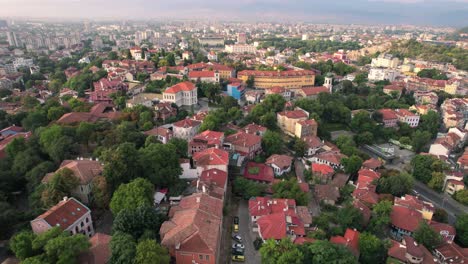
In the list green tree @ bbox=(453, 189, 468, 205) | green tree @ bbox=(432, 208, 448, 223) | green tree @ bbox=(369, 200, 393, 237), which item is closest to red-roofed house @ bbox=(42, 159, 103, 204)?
green tree @ bbox=(369, 200, 393, 237)

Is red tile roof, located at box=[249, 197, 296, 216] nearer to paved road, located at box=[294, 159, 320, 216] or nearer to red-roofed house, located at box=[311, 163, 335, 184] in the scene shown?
paved road, located at box=[294, 159, 320, 216]

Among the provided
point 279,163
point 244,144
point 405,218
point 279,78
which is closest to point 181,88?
point 244,144

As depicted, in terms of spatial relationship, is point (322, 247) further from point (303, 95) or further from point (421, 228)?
point (303, 95)

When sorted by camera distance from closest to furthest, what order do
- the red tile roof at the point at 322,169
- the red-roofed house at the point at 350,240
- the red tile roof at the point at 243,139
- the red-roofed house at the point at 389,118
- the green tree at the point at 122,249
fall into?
1. the green tree at the point at 122,249
2. the red-roofed house at the point at 350,240
3. the red tile roof at the point at 322,169
4. the red tile roof at the point at 243,139
5. the red-roofed house at the point at 389,118

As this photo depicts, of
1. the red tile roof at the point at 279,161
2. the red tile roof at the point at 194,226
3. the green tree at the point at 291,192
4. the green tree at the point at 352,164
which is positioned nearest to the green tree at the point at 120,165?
the red tile roof at the point at 194,226

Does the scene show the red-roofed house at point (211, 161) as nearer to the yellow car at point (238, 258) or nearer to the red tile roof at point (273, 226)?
the red tile roof at point (273, 226)

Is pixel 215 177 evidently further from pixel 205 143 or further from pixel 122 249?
pixel 122 249
